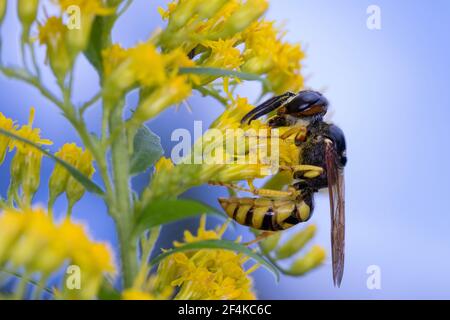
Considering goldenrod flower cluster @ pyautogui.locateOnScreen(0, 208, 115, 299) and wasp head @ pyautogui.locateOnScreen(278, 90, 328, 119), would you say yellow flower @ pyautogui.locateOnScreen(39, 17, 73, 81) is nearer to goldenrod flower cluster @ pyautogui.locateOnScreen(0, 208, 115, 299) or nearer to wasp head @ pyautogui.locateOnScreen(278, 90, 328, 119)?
goldenrod flower cluster @ pyautogui.locateOnScreen(0, 208, 115, 299)

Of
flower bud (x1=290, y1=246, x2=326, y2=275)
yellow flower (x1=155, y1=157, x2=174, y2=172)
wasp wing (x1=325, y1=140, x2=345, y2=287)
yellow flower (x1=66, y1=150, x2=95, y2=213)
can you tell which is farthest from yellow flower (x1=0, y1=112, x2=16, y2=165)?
flower bud (x1=290, y1=246, x2=326, y2=275)

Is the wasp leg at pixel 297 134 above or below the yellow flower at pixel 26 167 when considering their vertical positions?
above

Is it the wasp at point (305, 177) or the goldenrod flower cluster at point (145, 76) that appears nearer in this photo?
the goldenrod flower cluster at point (145, 76)

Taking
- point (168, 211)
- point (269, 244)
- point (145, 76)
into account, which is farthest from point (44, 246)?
point (269, 244)

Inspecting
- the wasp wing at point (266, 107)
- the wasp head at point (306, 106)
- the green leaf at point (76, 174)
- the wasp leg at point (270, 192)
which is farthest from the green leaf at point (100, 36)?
the wasp head at point (306, 106)

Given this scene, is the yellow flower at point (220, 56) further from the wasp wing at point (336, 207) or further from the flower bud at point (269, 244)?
the flower bud at point (269, 244)

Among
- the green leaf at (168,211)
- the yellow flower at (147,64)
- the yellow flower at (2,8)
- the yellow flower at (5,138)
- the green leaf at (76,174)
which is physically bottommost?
the green leaf at (168,211)

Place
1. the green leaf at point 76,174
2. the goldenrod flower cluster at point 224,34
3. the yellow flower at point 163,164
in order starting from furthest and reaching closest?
the yellow flower at point 163,164
the goldenrod flower cluster at point 224,34
the green leaf at point 76,174

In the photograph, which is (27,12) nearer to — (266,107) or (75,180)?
(75,180)
